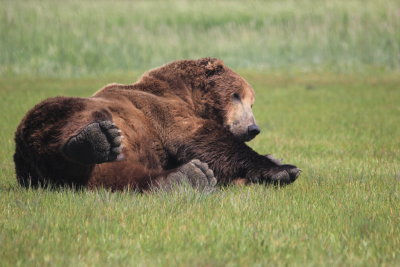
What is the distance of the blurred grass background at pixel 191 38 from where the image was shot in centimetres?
1881

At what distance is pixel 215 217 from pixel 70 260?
124 centimetres

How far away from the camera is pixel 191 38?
67.3 feet

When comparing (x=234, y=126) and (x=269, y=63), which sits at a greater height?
(x=234, y=126)

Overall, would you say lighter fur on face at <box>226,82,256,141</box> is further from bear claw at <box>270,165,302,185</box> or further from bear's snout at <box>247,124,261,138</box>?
bear claw at <box>270,165,302,185</box>

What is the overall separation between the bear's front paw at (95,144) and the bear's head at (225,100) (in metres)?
1.91

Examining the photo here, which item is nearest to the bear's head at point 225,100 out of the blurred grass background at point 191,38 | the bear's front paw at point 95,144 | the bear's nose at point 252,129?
the bear's nose at point 252,129

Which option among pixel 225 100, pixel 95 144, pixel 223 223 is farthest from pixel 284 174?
pixel 95 144

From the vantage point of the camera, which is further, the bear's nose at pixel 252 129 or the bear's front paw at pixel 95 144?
the bear's nose at pixel 252 129

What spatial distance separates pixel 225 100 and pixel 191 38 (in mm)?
14193

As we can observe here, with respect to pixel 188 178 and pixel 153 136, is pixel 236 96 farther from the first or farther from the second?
pixel 188 178

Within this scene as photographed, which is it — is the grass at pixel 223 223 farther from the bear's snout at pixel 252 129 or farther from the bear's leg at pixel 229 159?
the bear's snout at pixel 252 129

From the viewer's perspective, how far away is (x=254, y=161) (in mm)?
5871

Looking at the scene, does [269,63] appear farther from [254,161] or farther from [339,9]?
[254,161]

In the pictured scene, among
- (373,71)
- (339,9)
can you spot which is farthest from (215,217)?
(339,9)
